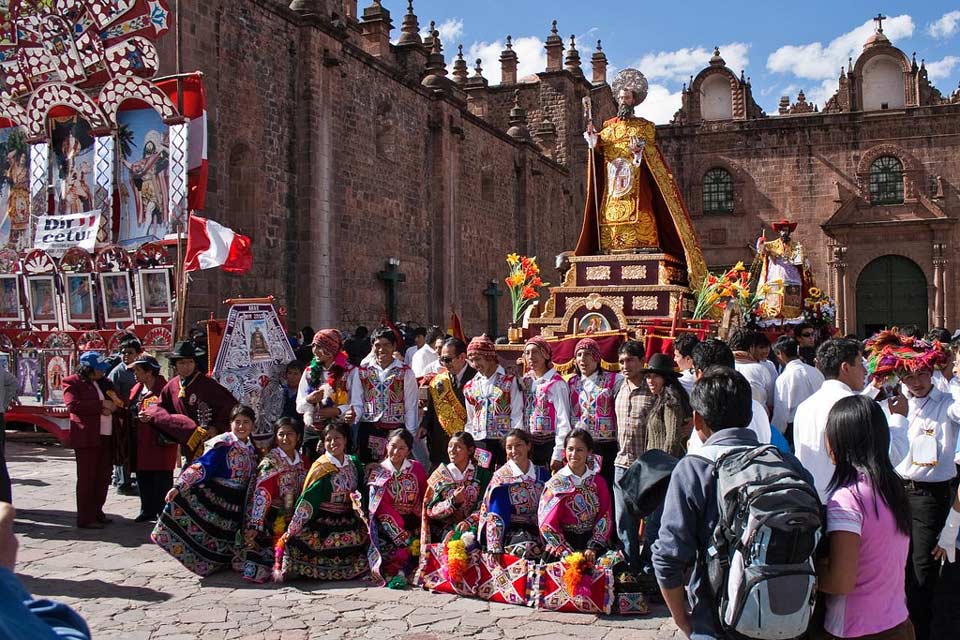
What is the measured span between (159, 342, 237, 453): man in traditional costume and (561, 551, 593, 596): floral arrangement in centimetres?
364

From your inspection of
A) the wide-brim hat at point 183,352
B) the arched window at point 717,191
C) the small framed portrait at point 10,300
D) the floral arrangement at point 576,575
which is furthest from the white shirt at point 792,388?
the arched window at point 717,191

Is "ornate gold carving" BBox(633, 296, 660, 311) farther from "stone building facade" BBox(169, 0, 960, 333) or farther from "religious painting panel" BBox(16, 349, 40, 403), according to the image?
"religious painting panel" BBox(16, 349, 40, 403)

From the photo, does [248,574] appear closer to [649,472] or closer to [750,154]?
[649,472]

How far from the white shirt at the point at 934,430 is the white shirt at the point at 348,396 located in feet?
14.1

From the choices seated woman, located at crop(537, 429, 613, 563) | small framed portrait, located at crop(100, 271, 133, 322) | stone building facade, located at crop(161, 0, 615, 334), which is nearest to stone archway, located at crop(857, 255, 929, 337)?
stone building facade, located at crop(161, 0, 615, 334)

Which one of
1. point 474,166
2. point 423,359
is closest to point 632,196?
point 423,359

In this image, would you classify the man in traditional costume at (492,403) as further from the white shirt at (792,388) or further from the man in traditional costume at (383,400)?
the white shirt at (792,388)

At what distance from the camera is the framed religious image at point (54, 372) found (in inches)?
445

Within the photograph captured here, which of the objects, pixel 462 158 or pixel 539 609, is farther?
pixel 462 158

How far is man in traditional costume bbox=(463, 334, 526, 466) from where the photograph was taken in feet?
23.1

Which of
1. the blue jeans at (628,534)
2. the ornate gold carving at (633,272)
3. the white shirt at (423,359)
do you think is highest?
the ornate gold carving at (633,272)

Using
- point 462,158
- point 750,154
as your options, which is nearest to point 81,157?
point 462,158

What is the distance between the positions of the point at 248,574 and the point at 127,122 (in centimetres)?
671

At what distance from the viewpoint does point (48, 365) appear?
11375mm
